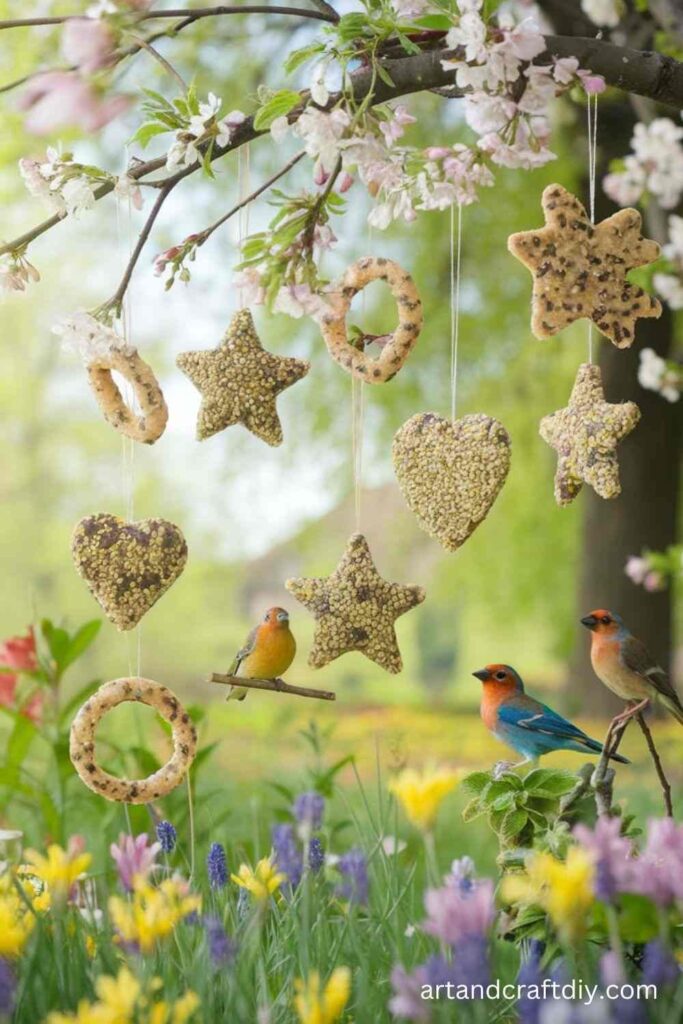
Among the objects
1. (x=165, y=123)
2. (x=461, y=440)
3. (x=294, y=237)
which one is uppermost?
(x=165, y=123)

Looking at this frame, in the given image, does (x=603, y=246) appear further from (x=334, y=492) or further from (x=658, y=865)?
(x=334, y=492)

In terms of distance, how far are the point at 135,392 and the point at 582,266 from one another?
0.82 metres

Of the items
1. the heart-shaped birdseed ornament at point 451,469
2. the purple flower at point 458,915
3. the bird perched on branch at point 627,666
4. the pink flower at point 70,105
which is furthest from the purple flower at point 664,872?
the pink flower at point 70,105

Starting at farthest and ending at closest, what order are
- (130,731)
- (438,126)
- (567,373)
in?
(567,373), (438,126), (130,731)

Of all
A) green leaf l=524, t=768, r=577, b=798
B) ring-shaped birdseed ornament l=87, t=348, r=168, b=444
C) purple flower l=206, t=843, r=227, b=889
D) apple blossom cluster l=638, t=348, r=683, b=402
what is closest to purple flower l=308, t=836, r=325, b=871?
purple flower l=206, t=843, r=227, b=889

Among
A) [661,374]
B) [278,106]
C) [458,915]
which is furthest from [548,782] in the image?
[661,374]

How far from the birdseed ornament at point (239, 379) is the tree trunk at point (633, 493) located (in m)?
4.56

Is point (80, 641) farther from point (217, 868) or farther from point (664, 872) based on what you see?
point (664, 872)

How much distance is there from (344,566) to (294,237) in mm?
612

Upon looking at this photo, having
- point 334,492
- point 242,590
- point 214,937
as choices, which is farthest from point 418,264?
point 242,590

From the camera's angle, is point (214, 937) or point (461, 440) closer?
point (214, 937)

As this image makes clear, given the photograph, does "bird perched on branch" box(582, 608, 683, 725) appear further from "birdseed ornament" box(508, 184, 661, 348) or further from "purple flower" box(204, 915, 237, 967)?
"purple flower" box(204, 915, 237, 967)

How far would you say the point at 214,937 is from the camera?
4.96ft

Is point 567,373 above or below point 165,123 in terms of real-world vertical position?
above
